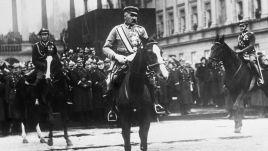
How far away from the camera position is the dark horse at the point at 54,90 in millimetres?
14141

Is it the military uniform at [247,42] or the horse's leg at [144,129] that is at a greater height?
the military uniform at [247,42]

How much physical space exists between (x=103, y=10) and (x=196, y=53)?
29734 millimetres

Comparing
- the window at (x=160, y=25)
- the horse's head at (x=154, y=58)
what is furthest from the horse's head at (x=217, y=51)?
the window at (x=160, y=25)

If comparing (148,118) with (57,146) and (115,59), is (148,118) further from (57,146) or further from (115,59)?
(57,146)

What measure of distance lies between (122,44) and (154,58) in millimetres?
1253

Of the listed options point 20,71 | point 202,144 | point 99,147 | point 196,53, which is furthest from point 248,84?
point 196,53

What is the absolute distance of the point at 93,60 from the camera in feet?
69.2

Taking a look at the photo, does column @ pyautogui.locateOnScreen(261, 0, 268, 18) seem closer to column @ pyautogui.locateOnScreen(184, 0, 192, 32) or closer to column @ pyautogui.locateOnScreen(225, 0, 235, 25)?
column @ pyautogui.locateOnScreen(225, 0, 235, 25)

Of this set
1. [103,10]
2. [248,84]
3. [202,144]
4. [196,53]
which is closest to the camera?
[202,144]

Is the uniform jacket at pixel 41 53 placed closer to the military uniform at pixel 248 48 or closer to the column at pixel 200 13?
the military uniform at pixel 248 48

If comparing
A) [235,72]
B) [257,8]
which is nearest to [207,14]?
[257,8]

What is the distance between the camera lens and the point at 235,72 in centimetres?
1655

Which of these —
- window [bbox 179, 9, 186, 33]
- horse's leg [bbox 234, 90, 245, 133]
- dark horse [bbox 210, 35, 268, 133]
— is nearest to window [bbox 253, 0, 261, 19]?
window [bbox 179, 9, 186, 33]

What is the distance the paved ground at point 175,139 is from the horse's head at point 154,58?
307cm
